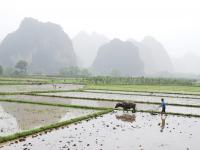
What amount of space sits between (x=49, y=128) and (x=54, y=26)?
175 m

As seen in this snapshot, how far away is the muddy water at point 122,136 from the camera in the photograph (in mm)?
11827

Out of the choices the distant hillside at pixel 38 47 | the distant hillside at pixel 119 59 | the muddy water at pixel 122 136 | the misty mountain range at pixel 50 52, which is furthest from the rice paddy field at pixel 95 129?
the distant hillside at pixel 119 59

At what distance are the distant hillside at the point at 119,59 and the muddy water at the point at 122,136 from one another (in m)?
167

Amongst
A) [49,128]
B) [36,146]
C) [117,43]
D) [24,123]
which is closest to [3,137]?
[36,146]

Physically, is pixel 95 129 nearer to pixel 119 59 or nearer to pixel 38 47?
pixel 38 47

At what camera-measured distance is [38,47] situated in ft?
550

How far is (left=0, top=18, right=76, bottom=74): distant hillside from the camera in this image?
162m

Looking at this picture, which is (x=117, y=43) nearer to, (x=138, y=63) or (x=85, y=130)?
(x=138, y=63)

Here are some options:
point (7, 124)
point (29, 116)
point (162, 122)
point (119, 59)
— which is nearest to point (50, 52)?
point (119, 59)

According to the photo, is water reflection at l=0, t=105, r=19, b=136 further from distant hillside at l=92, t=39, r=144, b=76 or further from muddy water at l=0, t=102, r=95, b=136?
distant hillside at l=92, t=39, r=144, b=76

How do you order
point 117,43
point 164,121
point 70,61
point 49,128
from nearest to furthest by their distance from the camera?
point 49,128
point 164,121
point 70,61
point 117,43

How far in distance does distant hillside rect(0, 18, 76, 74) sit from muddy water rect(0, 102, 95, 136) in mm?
135899

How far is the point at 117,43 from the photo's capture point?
646 feet

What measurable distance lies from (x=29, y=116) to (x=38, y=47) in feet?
501
